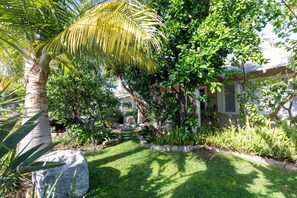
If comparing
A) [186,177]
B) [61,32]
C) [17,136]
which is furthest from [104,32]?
[186,177]

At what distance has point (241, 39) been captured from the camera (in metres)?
5.64

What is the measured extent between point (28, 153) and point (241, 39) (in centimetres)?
606

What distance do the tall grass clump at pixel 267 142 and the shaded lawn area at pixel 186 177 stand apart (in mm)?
→ 475

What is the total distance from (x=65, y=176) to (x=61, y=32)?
342 cm

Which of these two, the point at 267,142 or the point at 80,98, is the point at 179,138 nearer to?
the point at 267,142

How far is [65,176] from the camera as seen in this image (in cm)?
431

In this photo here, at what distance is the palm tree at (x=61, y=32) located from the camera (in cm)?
405

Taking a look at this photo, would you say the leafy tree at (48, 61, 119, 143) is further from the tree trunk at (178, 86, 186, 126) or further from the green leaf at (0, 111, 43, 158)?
the green leaf at (0, 111, 43, 158)

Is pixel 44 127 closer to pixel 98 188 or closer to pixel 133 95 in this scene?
pixel 98 188

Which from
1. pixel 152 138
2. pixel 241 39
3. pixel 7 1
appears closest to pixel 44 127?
pixel 7 1

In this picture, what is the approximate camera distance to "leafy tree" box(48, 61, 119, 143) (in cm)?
812

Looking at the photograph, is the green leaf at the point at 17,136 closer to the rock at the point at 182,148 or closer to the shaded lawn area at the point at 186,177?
the shaded lawn area at the point at 186,177

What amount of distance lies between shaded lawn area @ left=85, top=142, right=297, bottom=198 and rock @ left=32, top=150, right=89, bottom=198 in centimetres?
40

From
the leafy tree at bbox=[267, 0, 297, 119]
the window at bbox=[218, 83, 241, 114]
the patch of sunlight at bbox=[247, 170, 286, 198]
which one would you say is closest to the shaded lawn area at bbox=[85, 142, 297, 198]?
the patch of sunlight at bbox=[247, 170, 286, 198]
